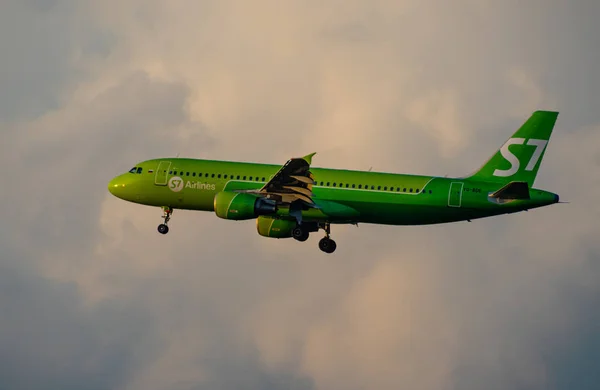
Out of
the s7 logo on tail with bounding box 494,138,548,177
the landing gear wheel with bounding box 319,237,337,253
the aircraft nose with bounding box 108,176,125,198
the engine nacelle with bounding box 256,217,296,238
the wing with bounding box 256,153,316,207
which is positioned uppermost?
the s7 logo on tail with bounding box 494,138,548,177

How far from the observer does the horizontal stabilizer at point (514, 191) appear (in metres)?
78.5

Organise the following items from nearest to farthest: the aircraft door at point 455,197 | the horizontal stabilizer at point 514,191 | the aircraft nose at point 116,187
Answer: the horizontal stabilizer at point 514,191, the aircraft door at point 455,197, the aircraft nose at point 116,187

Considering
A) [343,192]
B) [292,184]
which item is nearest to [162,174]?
[292,184]

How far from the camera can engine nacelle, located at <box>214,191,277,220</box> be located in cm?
8050

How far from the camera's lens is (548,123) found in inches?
3300

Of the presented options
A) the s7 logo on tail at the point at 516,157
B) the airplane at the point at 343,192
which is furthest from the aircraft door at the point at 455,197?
the s7 logo on tail at the point at 516,157

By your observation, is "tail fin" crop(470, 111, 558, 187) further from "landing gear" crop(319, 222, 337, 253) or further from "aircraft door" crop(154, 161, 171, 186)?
"aircraft door" crop(154, 161, 171, 186)

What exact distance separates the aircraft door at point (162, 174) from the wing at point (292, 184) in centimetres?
777

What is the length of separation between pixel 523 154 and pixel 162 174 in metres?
24.0

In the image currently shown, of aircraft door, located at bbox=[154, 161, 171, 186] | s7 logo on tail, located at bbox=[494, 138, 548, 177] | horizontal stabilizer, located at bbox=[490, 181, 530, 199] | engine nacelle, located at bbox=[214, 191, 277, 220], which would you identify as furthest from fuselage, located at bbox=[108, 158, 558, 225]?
engine nacelle, located at bbox=[214, 191, 277, 220]

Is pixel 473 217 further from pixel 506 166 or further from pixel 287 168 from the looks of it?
pixel 287 168

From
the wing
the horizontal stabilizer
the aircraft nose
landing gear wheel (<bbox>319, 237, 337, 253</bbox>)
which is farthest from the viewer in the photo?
the aircraft nose

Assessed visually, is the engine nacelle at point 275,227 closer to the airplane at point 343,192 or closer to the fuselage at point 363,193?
the airplane at point 343,192

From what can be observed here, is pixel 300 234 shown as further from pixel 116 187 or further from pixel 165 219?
pixel 116 187
